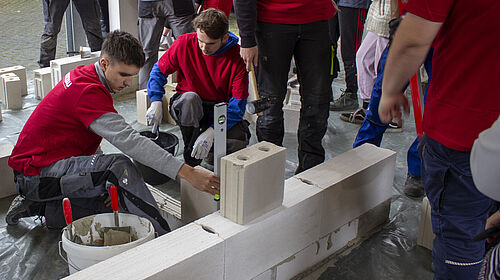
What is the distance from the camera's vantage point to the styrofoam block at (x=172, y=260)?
5.08 feet

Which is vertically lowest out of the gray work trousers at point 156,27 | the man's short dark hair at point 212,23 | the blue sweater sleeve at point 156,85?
the blue sweater sleeve at point 156,85

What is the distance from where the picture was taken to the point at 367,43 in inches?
144

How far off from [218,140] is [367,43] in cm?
209

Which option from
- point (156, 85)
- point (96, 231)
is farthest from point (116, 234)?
point (156, 85)

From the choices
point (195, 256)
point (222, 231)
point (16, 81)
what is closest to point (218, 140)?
point (222, 231)

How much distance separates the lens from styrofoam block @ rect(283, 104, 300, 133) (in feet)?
11.7

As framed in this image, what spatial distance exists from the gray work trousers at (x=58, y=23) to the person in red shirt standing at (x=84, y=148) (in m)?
2.36

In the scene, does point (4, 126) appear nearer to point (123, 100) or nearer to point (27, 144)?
point (123, 100)

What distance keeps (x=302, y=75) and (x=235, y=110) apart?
38cm

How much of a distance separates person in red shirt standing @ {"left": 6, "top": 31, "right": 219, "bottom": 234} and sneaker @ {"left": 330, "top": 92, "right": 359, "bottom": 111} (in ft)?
6.90

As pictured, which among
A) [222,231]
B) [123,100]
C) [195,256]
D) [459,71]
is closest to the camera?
[459,71]

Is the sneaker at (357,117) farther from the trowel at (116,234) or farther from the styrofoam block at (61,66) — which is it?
the trowel at (116,234)

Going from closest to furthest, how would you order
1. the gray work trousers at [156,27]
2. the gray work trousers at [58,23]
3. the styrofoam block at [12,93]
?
the styrofoam block at [12,93] → the gray work trousers at [156,27] → the gray work trousers at [58,23]

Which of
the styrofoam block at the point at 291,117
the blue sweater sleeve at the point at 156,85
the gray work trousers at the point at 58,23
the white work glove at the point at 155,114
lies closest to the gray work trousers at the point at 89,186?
the white work glove at the point at 155,114
